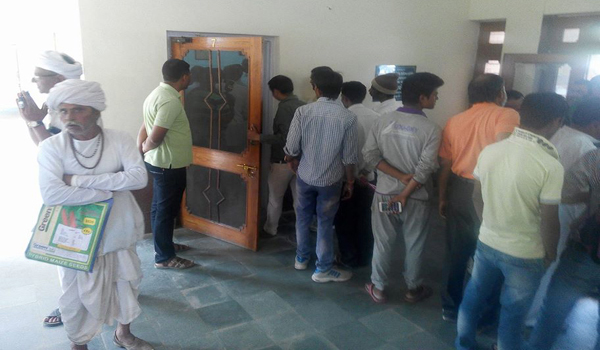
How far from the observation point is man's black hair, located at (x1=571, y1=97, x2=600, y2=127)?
7.91ft

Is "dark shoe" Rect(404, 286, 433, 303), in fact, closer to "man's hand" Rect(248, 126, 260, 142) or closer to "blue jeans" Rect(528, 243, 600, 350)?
"blue jeans" Rect(528, 243, 600, 350)

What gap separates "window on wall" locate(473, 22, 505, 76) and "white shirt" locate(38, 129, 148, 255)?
510 centimetres

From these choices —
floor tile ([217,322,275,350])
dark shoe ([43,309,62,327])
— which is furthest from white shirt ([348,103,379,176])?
dark shoe ([43,309,62,327])

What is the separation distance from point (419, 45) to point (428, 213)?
3257mm

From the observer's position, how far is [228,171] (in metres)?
4.03

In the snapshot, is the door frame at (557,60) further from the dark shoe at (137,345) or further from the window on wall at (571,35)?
the dark shoe at (137,345)

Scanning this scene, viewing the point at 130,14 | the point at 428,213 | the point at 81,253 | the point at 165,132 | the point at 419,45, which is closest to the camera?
the point at 81,253

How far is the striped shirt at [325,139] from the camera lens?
10.2ft

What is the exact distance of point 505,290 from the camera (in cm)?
215

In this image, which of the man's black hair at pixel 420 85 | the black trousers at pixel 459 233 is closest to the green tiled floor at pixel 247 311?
the black trousers at pixel 459 233

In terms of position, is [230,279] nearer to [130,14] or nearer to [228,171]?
[228,171]

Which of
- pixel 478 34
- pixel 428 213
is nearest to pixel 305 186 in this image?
pixel 428 213

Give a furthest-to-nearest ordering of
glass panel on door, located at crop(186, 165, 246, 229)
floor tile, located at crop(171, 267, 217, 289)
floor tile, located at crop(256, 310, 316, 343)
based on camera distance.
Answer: glass panel on door, located at crop(186, 165, 246, 229)
floor tile, located at crop(171, 267, 217, 289)
floor tile, located at crop(256, 310, 316, 343)

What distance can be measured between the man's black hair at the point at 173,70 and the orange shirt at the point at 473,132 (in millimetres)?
1951
